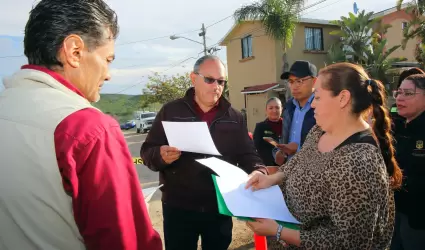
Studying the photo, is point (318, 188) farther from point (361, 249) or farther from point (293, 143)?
point (293, 143)

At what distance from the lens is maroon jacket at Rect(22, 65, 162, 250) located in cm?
89

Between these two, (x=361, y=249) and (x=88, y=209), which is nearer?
(x=88, y=209)

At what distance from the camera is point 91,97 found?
1187 mm

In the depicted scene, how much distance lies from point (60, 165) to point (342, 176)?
116cm

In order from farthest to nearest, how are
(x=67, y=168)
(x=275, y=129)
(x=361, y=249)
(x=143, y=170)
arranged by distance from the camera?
(x=143, y=170), (x=275, y=129), (x=361, y=249), (x=67, y=168)

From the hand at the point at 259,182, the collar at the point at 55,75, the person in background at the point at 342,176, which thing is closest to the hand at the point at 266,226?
the person in background at the point at 342,176

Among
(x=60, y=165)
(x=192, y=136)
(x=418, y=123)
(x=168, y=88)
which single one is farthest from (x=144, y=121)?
(x=60, y=165)

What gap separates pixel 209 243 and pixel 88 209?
5.76ft

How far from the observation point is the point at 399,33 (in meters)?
18.6

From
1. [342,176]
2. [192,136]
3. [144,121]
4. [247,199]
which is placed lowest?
[144,121]

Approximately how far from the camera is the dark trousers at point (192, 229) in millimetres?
2418

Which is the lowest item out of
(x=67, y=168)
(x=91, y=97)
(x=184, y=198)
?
(x=184, y=198)

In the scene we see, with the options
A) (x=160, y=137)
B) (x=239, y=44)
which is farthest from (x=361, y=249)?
(x=239, y=44)

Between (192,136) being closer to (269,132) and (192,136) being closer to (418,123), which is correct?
(418,123)
